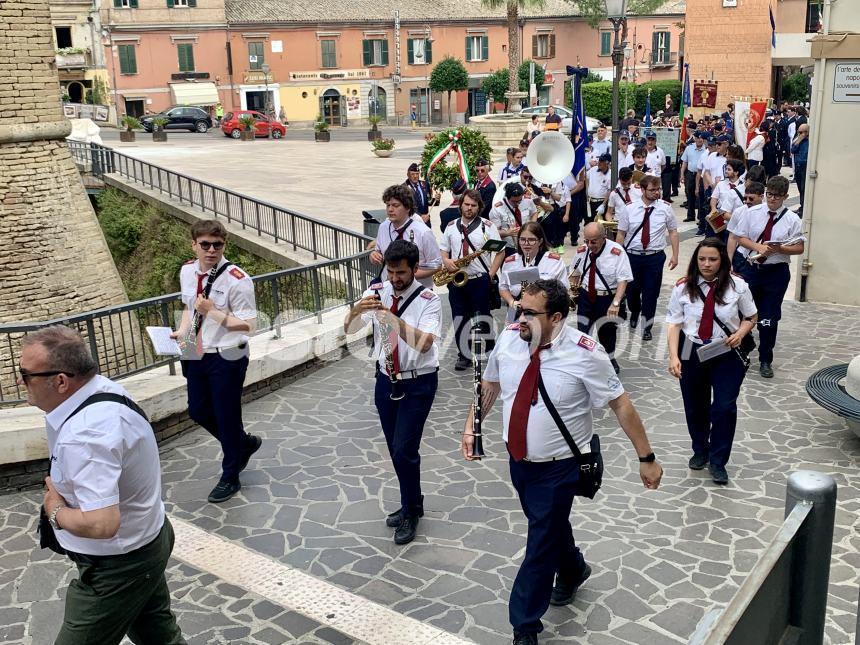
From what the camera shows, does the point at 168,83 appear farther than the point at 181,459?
Yes

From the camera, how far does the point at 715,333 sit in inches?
262

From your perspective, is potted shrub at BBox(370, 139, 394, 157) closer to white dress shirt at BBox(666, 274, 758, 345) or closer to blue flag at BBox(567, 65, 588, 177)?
blue flag at BBox(567, 65, 588, 177)

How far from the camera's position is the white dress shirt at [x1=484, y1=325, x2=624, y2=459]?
180 inches

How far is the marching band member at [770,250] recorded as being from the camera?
9164 mm

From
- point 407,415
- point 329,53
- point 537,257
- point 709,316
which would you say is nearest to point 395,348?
point 407,415

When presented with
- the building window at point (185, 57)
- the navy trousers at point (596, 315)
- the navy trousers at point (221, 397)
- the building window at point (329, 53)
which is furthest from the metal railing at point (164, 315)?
the building window at point (329, 53)

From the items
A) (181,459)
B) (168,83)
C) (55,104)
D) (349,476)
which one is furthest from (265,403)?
(168,83)

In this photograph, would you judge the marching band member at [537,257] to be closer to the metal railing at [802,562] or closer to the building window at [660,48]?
the metal railing at [802,562]

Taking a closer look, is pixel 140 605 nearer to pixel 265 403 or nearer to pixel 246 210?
pixel 265 403

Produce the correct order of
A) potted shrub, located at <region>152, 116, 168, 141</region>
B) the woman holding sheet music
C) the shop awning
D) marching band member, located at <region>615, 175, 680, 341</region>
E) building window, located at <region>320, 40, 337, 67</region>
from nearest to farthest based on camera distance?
the woman holding sheet music → marching band member, located at <region>615, 175, 680, 341</region> → potted shrub, located at <region>152, 116, 168, 141</region> → the shop awning → building window, located at <region>320, 40, 337, 67</region>

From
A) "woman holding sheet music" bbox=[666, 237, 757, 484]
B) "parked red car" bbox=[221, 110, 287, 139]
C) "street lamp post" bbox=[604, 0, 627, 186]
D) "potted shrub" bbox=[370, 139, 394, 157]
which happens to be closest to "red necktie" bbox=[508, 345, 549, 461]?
"woman holding sheet music" bbox=[666, 237, 757, 484]

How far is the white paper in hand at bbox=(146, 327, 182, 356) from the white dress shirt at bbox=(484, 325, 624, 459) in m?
2.77

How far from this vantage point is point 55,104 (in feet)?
55.1

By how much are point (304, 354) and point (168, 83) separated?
2089 inches
